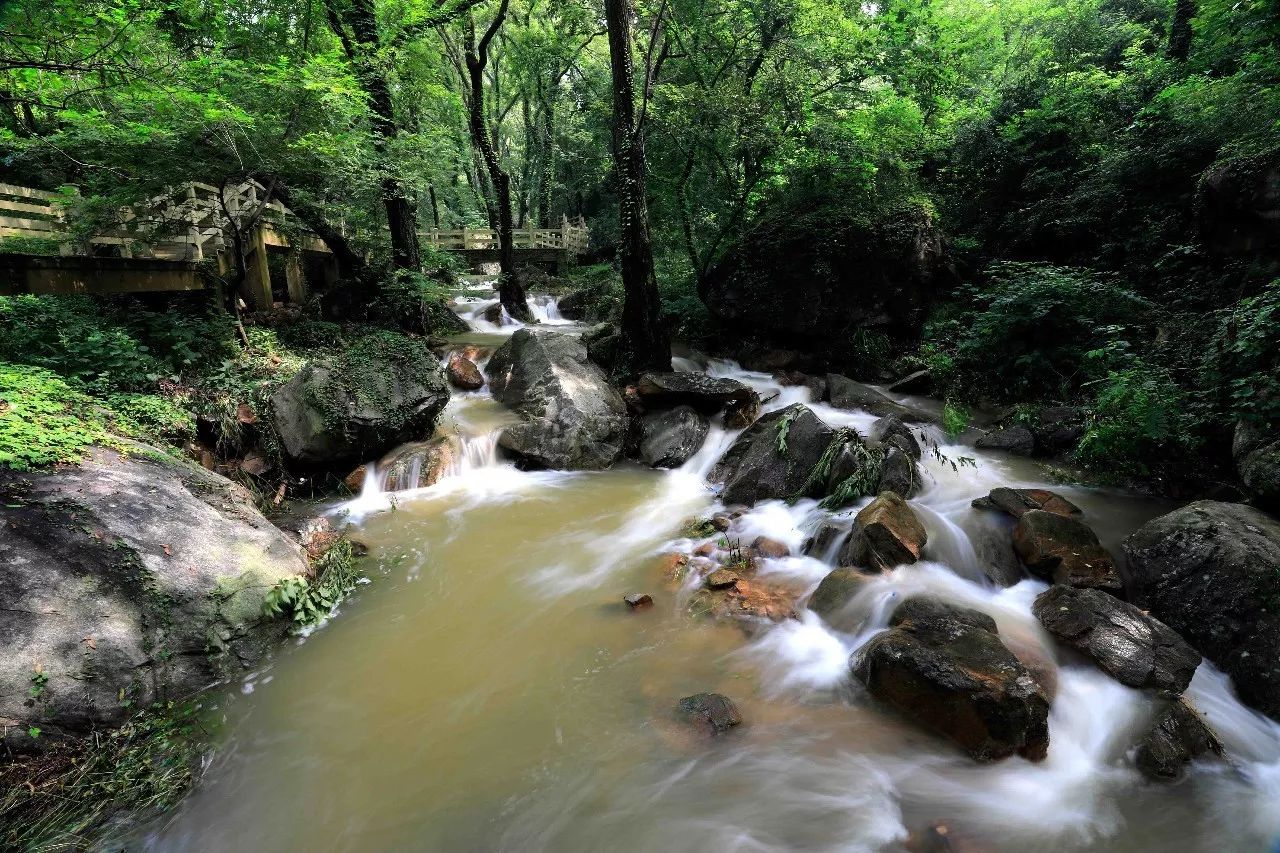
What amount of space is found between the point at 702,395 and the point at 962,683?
6183mm

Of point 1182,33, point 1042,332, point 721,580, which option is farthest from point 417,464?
point 1182,33

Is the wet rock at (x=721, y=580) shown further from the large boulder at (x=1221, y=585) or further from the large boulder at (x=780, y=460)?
the large boulder at (x=1221, y=585)

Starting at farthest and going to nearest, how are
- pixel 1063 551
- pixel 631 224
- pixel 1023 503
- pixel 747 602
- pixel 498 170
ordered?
1. pixel 498 170
2. pixel 631 224
3. pixel 1023 503
4. pixel 747 602
5. pixel 1063 551

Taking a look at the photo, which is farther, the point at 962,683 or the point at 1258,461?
the point at 1258,461

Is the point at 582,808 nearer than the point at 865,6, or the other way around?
the point at 582,808

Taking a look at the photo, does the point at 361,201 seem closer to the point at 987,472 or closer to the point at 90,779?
the point at 90,779

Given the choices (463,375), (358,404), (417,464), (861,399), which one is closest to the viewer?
(358,404)

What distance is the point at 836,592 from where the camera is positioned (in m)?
5.16

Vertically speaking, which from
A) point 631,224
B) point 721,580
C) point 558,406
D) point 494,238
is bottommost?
point 721,580

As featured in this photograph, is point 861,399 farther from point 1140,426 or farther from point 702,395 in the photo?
point 1140,426

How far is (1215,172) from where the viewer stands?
7.57m

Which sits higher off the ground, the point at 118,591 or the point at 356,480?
the point at 118,591

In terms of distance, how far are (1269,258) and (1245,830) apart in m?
7.33

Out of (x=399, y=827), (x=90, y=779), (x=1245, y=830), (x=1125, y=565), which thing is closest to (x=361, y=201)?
(x=90, y=779)
